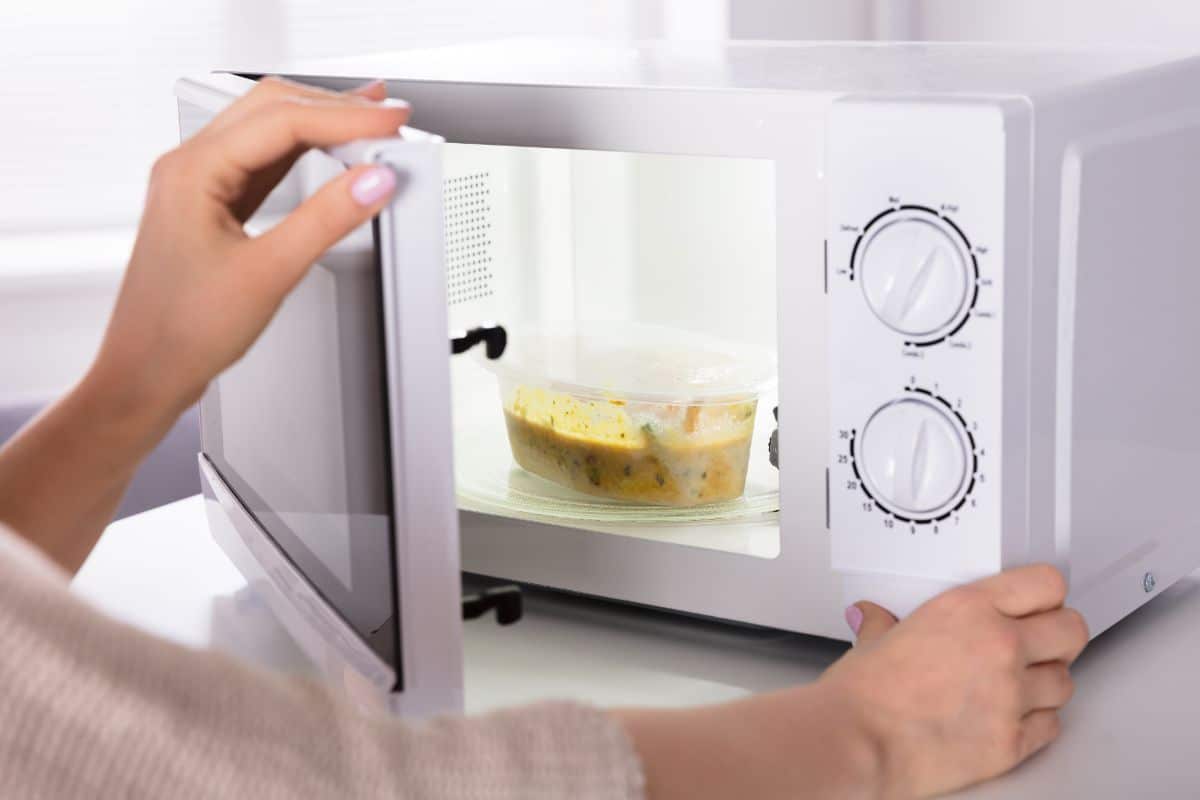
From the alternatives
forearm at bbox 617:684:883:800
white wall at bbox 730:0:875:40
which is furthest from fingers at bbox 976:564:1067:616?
white wall at bbox 730:0:875:40

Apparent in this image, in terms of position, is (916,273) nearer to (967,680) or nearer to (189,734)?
(967,680)

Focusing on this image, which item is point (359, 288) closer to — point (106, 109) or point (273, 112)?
point (273, 112)

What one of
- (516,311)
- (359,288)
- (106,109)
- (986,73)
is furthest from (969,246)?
(106,109)

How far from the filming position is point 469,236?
951mm

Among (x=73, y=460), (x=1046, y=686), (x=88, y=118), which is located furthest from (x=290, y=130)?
(x=88, y=118)

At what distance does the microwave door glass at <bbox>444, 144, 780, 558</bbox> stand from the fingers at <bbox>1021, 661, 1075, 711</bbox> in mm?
159

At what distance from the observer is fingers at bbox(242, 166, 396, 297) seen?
551 millimetres

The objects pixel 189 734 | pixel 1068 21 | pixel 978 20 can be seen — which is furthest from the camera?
pixel 978 20

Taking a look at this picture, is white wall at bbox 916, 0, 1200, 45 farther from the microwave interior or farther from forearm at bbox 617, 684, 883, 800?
forearm at bbox 617, 684, 883, 800

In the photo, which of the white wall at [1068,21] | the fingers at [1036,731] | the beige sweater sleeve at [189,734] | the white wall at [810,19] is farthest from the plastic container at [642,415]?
the white wall at [810,19]

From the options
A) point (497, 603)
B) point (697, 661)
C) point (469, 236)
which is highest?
point (469, 236)

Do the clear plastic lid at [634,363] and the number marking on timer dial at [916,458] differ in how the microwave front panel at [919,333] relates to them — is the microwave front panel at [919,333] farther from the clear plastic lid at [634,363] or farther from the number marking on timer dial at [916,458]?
the clear plastic lid at [634,363]

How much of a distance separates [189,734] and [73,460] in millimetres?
329

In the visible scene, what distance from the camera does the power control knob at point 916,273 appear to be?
0.68 meters
